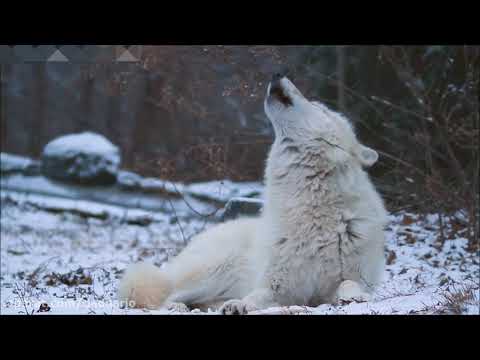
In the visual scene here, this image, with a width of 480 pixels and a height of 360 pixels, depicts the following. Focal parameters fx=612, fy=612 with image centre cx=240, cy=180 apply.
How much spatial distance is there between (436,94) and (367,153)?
4.70m

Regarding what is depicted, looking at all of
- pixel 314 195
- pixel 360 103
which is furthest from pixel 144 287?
pixel 360 103

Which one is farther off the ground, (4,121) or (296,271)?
(4,121)

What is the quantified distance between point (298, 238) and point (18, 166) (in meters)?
13.0

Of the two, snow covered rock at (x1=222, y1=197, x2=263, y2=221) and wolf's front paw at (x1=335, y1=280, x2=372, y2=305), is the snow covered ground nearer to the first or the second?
wolf's front paw at (x1=335, y1=280, x2=372, y2=305)

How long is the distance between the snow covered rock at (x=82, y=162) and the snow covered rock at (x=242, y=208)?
802cm

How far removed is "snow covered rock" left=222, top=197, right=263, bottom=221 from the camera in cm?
735

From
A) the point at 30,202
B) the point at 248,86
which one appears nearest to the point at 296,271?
the point at 248,86

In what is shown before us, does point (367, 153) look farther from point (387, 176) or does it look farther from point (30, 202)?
point (30, 202)

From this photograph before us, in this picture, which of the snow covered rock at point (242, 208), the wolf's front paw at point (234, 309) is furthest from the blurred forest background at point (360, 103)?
the wolf's front paw at point (234, 309)

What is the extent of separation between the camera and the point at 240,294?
16.0 ft

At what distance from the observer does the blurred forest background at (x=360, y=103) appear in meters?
7.85

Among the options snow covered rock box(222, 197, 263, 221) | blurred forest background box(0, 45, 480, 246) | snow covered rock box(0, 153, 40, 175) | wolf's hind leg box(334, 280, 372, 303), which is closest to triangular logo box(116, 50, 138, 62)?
blurred forest background box(0, 45, 480, 246)

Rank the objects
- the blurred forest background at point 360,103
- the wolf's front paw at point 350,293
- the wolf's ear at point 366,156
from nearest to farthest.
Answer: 1. the wolf's front paw at point 350,293
2. the wolf's ear at point 366,156
3. the blurred forest background at point 360,103

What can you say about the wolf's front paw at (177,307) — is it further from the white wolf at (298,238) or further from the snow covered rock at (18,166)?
the snow covered rock at (18,166)
